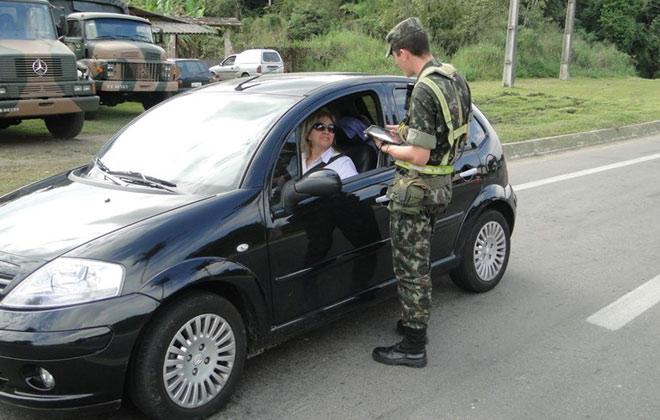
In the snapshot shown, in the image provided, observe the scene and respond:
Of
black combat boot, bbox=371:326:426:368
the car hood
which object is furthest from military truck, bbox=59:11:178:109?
black combat boot, bbox=371:326:426:368

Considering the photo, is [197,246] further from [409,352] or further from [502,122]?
[502,122]

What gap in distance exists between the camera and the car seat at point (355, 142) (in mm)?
4168

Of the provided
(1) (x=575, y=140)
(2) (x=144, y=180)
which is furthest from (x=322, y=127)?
(1) (x=575, y=140)

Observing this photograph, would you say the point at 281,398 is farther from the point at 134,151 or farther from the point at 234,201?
the point at 134,151

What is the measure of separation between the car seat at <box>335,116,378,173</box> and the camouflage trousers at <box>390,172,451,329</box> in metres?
0.56

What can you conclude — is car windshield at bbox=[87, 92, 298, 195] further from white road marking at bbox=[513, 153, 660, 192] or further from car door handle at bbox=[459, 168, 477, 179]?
white road marking at bbox=[513, 153, 660, 192]

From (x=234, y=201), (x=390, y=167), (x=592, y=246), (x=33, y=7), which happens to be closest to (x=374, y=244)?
(x=390, y=167)

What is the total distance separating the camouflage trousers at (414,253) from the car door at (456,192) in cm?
63

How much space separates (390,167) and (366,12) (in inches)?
1794

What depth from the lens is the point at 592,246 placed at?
621cm

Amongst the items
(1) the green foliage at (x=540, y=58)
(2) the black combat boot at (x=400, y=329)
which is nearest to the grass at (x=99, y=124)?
(2) the black combat boot at (x=400, y=329)

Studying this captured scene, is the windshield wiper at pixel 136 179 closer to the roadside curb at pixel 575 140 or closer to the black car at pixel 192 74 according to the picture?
the roadside curb at pixel 575 140

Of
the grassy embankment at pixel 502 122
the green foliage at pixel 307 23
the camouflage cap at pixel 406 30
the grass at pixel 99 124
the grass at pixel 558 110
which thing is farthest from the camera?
the green foliage at pixel 307 23

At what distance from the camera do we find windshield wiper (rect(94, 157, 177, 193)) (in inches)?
140
